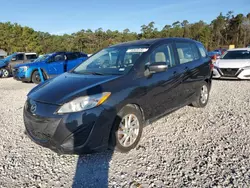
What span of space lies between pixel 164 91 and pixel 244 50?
7.83 metres

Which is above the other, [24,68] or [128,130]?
[24,68]

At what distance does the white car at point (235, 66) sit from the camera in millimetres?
8078

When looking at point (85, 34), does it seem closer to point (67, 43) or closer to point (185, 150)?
point (67, 43)

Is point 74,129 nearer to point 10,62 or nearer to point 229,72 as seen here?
point 229,72

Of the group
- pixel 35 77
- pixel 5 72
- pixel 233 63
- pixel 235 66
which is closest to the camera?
pixel 235 66

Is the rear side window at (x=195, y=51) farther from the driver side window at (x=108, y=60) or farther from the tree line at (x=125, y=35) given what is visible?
the tree line at (x=125, y=35)

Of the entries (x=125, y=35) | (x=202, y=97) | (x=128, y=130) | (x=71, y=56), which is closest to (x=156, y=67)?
(x=128, y=130)

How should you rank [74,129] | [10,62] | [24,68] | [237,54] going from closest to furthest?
1. [74,129]
2. [237,54]
3. [24,68]
4. [10,62]

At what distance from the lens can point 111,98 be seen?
104 inches

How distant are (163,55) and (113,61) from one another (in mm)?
935

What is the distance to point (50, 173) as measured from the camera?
2.55 meters

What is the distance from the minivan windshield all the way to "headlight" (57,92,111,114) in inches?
28.2

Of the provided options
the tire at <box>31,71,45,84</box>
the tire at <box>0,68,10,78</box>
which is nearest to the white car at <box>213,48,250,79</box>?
the tire at <box>31,71,45,84</box>

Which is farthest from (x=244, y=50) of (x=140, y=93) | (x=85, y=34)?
(x=85, y=34)
